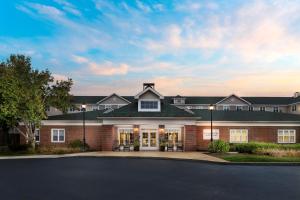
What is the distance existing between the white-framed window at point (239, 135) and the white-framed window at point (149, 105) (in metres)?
9.32

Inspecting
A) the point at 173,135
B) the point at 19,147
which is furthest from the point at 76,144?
the point at 173,135

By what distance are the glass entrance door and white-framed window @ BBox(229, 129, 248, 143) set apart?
9052mm

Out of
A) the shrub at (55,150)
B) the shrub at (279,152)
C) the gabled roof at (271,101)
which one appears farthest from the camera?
the gabled roof at (271,101)

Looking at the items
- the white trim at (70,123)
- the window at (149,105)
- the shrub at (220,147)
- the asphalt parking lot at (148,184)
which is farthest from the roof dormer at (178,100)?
the asphalt parking lot at (148,184)

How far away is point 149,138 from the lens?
112 feet

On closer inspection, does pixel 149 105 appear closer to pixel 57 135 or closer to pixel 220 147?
pixel 220 147

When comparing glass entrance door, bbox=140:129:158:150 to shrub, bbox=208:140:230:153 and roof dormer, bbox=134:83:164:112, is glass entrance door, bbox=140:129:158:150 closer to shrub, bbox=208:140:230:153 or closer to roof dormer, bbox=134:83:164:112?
roof dormer, bbox=134:83:164:112

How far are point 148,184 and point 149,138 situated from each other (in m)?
20.7

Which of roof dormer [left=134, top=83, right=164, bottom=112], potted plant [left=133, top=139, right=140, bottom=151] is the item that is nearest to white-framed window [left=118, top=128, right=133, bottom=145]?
potted plant [left=133, top=139, right=140, bottom=151]

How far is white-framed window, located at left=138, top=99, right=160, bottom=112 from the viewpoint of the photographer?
35094mm

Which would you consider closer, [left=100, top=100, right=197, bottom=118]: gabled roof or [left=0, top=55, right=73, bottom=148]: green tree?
[left=0, top=55, right=73, bottom=148]: green tree

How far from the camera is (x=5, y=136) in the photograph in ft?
120

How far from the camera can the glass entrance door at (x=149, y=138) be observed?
34.2 metres

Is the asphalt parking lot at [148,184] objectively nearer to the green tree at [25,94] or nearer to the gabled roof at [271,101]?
the green tree at [25,94]
